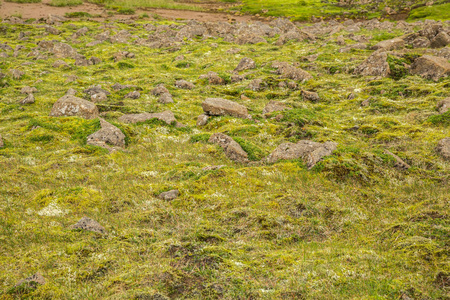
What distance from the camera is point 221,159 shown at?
648 inches

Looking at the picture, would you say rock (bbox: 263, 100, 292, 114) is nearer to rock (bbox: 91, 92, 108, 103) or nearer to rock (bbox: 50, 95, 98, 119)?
rock (bbox: 50, 95, 98, 119)

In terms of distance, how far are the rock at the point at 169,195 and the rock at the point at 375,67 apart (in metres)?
24.8

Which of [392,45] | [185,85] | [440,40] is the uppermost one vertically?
[440,40]

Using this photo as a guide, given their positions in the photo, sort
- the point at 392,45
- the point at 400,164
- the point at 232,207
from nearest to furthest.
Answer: the point at 232,207 → the point at 400,164 → the point at 392,45

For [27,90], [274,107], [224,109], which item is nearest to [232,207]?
[224,109]

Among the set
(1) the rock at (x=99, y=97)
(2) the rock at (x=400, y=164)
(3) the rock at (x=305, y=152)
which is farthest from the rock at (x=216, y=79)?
(2) the rock at (x=400, y=164)

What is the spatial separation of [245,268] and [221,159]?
8.91m

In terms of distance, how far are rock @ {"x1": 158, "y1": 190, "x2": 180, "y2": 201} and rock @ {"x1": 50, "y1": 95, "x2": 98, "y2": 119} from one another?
1238 centimetres

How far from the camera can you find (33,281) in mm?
7285

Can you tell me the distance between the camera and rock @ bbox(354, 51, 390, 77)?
27847 millimetres

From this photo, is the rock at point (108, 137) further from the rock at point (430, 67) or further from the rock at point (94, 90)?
the rock at point (430, 67)

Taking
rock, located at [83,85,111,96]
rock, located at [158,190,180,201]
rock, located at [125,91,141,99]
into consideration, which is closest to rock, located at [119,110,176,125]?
rock, located at [125,91,141,99]

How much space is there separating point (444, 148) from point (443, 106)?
693 centimetres

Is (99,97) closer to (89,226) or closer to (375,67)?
(89,226)
